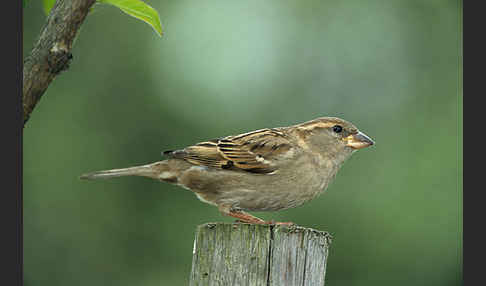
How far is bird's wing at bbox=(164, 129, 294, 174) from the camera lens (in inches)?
187

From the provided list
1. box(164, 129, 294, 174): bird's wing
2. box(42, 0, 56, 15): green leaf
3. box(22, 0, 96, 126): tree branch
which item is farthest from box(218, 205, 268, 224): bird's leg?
box(22, 0, 96, 126): tree branch

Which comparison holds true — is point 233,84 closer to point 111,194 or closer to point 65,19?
point 111,194

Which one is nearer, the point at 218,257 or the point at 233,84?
the point at 218,257

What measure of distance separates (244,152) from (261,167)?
0.22m

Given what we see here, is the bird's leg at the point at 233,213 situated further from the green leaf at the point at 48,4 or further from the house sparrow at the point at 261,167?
the green leaf at the point at 48,4

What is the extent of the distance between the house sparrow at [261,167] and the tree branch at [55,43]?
8.17ft

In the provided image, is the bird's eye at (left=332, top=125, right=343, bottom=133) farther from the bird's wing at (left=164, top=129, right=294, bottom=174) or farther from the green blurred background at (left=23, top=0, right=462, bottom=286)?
the green blurred background at (left=23, top=0, right=462, bottom=286)

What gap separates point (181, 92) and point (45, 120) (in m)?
2.21

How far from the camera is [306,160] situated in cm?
482

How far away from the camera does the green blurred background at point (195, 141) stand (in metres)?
7.78

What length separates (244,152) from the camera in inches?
191

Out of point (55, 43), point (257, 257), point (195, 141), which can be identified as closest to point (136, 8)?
point (55, 43)

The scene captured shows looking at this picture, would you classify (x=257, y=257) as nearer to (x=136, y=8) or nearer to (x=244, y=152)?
(x=136, y=8)

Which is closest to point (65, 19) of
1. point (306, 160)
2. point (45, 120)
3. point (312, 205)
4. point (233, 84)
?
point (306, 160)
